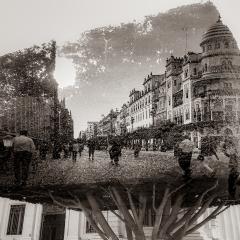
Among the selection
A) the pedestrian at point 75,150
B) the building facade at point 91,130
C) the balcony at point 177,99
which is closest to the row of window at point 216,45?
the balcony at point 177,99

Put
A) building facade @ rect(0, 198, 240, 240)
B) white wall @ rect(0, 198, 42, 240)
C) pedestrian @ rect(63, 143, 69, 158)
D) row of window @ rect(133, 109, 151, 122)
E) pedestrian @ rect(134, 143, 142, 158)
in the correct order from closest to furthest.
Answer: pedestrian @ rect(134, 143, 142, 158) < row of window @ rect(133, 109, 151, 122) < pedestrian @ rect(63, 143, 69, 158) < building facade @ rect(0, 198, 240, 240) < white wall @ rect(0, 198, 42, 240)

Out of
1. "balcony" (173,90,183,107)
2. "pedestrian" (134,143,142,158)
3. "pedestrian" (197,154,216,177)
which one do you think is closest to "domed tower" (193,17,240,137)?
"balcony" (173,90,183,107)

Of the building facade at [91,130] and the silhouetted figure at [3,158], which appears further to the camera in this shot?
the building facade at [91,130]

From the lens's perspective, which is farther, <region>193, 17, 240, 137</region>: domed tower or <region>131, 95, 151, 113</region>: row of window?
<region>131, 95, 151, 113</region>: row of window

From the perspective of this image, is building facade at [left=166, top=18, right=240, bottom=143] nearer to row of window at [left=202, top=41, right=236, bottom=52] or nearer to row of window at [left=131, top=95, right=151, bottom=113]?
row of window at [left=202, top=41, right=236, bottom=52]

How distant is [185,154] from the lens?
6008mm

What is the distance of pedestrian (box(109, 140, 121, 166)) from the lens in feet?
20.9

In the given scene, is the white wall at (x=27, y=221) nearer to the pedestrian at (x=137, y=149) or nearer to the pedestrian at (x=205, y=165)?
the pedestrian at (x=137, y=149)

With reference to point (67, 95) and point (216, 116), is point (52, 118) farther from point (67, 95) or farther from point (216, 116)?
point (216, 116)

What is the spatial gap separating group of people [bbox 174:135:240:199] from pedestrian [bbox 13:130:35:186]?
2424 mm

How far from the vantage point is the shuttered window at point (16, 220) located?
36.9 feet

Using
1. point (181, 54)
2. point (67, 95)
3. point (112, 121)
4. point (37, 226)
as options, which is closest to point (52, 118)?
point (67, 95)

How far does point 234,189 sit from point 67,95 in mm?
3322

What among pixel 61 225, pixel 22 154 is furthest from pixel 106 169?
pixel 61 225
